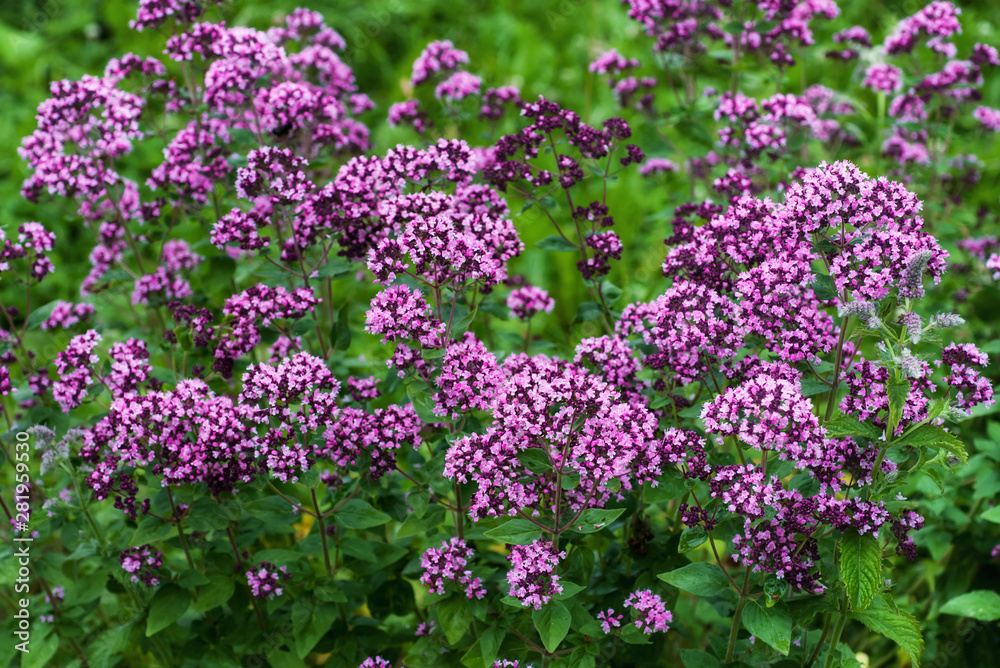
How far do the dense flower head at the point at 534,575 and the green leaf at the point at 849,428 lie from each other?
3.70 ft

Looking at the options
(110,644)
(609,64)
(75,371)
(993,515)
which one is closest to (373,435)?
(75,371)

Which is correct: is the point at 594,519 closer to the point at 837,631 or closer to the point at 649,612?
the point at 649,612

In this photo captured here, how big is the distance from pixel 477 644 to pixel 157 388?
2.00 m

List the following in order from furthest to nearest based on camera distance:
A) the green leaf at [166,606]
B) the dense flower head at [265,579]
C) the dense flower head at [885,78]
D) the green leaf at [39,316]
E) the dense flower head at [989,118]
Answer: the dense flower head at [989,118]
the dense flower head at [885,78]
the green leaf at [39,316]
the green leaf at [166,606]
the dense flower head at [265,579]

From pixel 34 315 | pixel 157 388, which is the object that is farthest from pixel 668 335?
pixel 34 315

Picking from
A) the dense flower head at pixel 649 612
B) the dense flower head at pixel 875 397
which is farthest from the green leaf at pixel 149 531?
the dense flower head at pixel 875 397

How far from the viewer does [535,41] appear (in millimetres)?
11766

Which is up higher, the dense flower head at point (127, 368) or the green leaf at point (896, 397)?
the dense flower head at point (127, 368)

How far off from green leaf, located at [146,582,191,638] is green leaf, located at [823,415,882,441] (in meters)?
3.08

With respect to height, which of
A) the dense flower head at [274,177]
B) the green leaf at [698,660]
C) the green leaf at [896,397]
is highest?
the dense flower head at [274,177]

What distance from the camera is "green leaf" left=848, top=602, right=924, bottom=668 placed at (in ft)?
11.1

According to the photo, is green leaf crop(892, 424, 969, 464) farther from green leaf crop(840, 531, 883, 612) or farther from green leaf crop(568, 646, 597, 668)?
green leaf crop(568, 646, 597, 668)

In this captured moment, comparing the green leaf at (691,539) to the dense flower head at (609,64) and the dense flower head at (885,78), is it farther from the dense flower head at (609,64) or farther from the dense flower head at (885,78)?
the dense flower head at (885,78)

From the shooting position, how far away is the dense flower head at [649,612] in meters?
3.61
